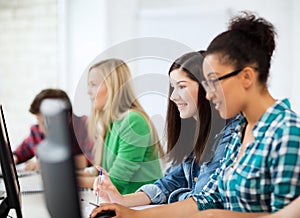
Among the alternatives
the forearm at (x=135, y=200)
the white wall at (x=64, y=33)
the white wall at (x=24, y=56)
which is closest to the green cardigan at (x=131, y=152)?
the forearm at (x=135, y=200)

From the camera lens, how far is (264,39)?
1251mm

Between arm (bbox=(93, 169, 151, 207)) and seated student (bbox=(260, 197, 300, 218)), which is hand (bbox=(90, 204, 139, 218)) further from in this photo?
seated student (bbox=(260, 197, 300, 218))

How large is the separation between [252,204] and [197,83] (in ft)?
1.37

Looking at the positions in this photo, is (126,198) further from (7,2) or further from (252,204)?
(7,2)

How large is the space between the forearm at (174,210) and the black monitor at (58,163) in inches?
22.8

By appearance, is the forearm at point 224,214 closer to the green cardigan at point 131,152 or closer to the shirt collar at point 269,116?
the shirt collar at point 269,116

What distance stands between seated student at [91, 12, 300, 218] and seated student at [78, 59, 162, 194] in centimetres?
42

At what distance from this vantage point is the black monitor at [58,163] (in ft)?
2.64

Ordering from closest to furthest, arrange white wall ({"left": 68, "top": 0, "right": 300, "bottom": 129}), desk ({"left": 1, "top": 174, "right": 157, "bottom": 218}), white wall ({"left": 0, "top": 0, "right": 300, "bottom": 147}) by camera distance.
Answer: desk ({"left": 1, "top": 174, "right": 157, "bottom": 218})
white wall ({"left": 68, "top": 0, "right": 300, "bottom": 129})
white wall ({"left": 0, "top": 0, "right": 300, "bottom": 147})

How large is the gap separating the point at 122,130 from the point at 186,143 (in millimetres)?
274

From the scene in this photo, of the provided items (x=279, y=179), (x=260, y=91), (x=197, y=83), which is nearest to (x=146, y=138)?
(x=197, y=83)

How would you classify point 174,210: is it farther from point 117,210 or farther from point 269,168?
point 269,168

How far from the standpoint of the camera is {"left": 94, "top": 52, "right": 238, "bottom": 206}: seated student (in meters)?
1.48

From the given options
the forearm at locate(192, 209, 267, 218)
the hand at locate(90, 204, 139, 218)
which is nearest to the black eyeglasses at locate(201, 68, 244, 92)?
the forearm at locate(192, 209, 267, 218)
